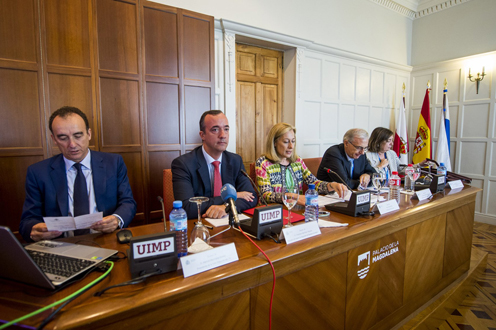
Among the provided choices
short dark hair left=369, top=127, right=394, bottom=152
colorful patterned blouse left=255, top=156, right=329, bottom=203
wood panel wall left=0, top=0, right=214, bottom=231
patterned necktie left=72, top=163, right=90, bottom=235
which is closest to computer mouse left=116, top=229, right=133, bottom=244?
patterned necktie left=72, top=163, right=90, bottom=235

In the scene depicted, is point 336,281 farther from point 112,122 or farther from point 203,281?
point 112,122

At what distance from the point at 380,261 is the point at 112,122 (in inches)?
85.9

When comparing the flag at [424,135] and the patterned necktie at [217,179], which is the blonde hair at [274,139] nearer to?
the patterned necktie at [217,179]

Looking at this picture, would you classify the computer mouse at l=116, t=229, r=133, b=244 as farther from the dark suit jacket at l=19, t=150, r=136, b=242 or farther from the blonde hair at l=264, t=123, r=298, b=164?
the blonde hair at l=264, t=123, r=298, b=164

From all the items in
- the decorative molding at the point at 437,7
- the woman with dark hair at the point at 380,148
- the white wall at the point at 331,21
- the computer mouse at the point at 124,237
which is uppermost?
the decorative molding at the point at 437,7

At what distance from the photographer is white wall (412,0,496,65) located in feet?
12.7

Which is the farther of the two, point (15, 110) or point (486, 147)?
point (486, 147)

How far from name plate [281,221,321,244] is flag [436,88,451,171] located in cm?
403

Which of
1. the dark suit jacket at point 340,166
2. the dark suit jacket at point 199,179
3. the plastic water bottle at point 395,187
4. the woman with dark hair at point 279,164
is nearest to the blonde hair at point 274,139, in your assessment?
the woman with dark hair at point 279,164

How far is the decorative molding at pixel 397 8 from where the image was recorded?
168 inches

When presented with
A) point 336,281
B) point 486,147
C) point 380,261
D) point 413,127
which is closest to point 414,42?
point 413,127

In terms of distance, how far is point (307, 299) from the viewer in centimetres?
108

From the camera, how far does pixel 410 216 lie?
5.06ft

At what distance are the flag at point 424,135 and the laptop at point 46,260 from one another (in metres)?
4.84
